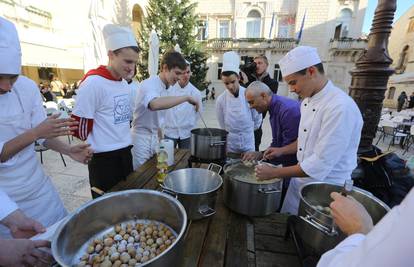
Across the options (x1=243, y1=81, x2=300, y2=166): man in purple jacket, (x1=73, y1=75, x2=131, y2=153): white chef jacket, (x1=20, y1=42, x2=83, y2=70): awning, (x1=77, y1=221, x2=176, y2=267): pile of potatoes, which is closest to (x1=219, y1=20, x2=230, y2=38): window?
(x1=20, y1=42, x2=83, y2=70): awning

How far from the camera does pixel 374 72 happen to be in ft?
7.29

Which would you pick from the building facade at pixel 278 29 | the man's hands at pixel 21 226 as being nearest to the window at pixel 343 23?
the building facade at pixel 278 29

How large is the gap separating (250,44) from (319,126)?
66.9 feet

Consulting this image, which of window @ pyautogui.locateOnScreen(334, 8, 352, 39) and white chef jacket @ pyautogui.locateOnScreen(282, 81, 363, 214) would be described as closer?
white chef jacket @ pyautogui.locateOnScreen(282, 81, 363, 214)

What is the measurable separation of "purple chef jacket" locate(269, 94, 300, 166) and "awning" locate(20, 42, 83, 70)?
7.13 metres

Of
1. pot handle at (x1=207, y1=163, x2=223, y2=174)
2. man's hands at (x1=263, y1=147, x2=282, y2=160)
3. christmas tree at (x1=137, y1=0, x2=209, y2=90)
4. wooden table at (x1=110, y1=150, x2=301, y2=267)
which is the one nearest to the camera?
wooden table at (x1=110, y1=150, x2=301, y2=267)

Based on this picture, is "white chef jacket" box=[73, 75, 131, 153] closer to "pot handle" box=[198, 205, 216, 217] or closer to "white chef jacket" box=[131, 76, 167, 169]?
"white chef jacket" box=[131, 76, 167, 169]

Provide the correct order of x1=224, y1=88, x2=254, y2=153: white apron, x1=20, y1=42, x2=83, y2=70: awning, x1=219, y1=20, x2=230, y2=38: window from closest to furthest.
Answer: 1. x1=224, y1=88, x2=254, y2=153: white apron
2. x1=20, y1=42, x2=83, y2=70: awning
3. x1=219, y1=20, x2=230, y2=38: window

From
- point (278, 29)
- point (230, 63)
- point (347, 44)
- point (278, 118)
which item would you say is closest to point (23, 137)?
point (278, 118)

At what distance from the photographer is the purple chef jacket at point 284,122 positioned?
188cm

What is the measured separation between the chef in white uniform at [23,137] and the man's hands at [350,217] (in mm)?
1316

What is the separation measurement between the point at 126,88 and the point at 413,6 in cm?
2887

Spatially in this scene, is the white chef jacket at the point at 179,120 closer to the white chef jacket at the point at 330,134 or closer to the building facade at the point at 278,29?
the white chef jacket at the point at 330,134

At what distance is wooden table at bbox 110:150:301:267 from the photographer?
889mm
